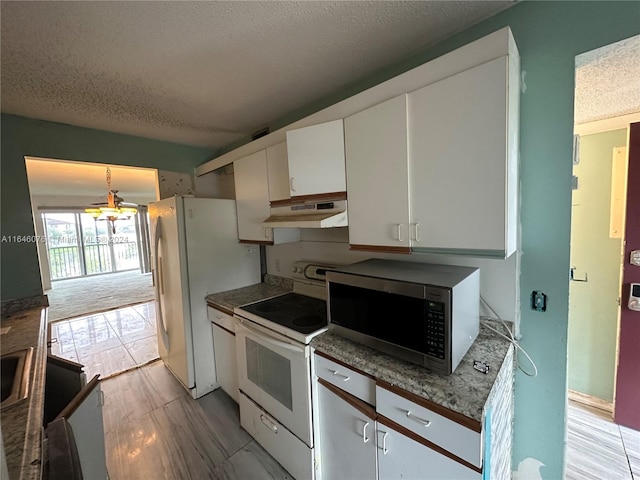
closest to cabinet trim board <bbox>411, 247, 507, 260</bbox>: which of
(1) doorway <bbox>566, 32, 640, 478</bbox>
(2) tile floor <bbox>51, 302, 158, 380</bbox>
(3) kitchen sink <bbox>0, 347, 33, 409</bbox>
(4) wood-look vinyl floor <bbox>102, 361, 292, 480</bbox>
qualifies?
(1) doorway <bbox>566, 32, 640, 478</bbox>

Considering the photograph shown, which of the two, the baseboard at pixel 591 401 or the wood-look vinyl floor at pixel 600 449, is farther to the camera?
the baseboard at pixel 591 401

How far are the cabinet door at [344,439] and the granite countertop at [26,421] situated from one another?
1.09 m

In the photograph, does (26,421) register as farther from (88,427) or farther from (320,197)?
(320,197)

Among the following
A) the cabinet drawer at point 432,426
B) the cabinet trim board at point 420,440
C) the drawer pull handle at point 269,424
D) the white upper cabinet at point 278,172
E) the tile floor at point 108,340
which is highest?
the white upper cabinet at point 278,172

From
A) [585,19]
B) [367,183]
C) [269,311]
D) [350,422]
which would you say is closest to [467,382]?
[350,422]

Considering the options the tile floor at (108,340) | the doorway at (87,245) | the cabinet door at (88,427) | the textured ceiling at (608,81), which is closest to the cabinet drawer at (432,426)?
the cabinet door at (88,427)

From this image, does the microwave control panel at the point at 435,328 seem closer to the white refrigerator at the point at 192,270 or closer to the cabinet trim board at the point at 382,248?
the cabinet trim board at the point at 382,248

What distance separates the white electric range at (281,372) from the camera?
4.97 feet

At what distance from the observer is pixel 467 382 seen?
40.2 inches

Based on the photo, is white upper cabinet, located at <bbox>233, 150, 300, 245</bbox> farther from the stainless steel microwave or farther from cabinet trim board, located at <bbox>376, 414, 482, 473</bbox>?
cabinet trim board, located at <bbox>376, 414, 482, 473</bbox>

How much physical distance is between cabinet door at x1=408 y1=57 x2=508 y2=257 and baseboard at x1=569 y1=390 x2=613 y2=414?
217 centimetres

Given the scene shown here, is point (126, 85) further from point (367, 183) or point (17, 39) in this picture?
point (367, 183)

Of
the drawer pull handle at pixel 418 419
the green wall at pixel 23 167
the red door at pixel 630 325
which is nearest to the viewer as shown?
the drawer pull handle at pixel 418 419

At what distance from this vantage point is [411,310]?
114 centimetres
